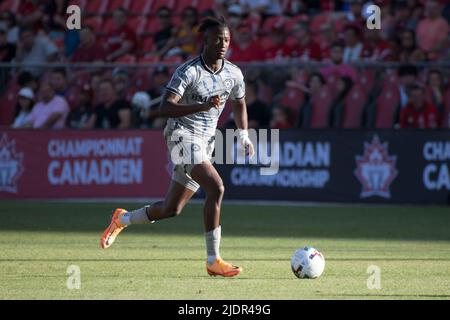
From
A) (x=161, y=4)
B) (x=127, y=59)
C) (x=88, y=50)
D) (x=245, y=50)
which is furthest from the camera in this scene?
(x=161, y=4)

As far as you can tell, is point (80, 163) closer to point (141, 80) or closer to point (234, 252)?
point (141, 80)

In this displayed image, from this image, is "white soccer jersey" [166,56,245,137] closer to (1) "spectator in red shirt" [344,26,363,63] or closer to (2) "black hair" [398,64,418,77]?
(2) "black hair" [398,64,418,77]

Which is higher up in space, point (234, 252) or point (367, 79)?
point (367, 79)

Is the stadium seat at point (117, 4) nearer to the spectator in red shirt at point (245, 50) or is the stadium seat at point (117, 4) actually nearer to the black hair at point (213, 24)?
the spectator in red shirt at point (245, 50)

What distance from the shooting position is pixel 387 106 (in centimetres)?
1984

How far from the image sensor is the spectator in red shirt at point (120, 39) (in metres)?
24.1

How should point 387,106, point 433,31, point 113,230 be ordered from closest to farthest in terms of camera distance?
point 113,230, point 387,106, point 433,31

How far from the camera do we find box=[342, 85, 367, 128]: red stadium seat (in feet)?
65.0

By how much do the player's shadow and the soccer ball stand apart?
422cm

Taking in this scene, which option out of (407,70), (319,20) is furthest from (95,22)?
(407,70)

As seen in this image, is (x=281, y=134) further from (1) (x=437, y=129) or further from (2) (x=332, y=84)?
(1) (x=437, y=129)

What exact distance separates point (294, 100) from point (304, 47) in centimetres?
211

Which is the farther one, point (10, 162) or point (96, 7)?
point (96, 7)
